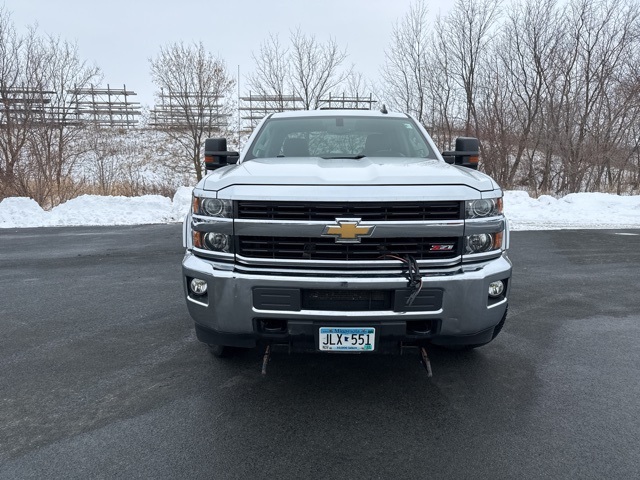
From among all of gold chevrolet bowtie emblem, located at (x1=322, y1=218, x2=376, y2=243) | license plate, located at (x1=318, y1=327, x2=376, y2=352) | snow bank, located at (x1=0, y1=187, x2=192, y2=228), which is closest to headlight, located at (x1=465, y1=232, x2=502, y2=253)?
gold chevrolet bowtie emblem, located at (x1=322, y1=218, x2=376, y2=243)

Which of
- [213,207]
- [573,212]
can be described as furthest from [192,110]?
[213,207]

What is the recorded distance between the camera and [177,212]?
43.2 feet

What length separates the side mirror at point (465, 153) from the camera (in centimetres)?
408

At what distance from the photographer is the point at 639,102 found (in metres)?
18.6

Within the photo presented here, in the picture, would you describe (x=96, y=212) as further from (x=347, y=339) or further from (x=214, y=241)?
(x=347, y=339)

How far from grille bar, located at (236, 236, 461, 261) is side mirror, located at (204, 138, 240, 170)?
159 cm

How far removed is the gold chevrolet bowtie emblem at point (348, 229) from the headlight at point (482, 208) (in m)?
0.61

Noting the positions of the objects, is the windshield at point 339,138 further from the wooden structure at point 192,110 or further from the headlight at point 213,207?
the wooden structure at point 192,110

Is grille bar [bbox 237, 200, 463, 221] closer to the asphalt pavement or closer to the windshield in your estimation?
the asphalt pavement

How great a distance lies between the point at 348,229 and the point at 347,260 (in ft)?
0.63

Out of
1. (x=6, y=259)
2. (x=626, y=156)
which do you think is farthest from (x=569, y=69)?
(x=6, y=259)

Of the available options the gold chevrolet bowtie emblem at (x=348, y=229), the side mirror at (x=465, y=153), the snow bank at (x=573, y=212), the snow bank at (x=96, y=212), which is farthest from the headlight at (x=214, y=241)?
the snow bank at (x=96, y=212)

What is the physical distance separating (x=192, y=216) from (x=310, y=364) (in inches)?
56.5

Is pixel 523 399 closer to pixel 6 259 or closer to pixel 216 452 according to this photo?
pixel 216 452
